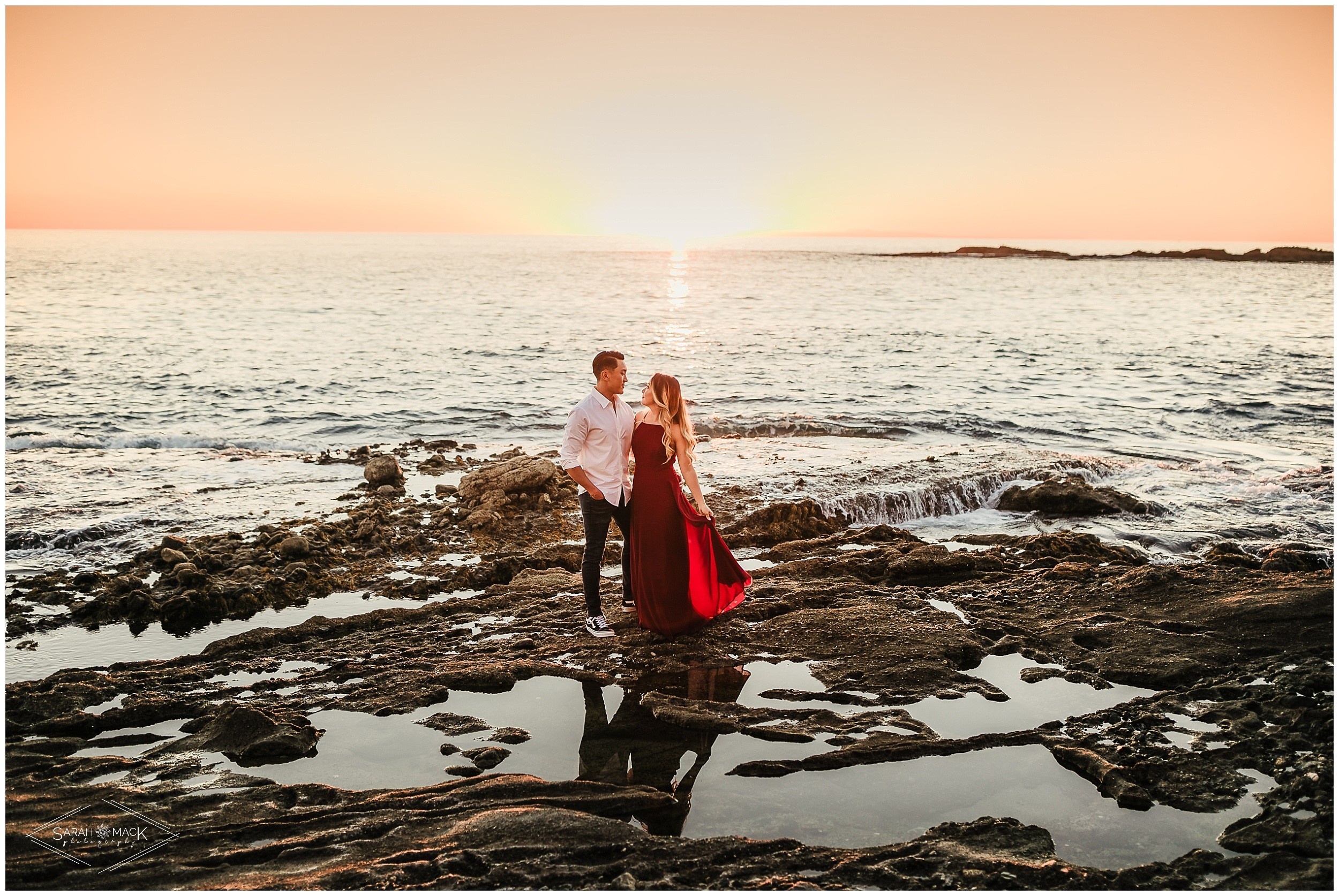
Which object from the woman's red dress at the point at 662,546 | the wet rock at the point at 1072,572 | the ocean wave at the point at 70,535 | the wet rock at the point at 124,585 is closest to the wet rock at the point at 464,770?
the woman's red dress at the point at 662,546

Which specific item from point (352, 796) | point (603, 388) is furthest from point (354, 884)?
point (603, 388)

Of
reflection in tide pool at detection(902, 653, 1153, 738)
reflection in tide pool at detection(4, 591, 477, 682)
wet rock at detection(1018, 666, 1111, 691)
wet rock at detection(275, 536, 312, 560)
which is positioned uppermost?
wet rock at detection(275, 536, 312, 560)

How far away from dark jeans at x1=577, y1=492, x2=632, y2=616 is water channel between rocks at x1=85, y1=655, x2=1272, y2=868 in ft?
3.31

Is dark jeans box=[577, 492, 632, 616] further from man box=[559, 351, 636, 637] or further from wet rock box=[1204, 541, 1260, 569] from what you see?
wet rock box=[1204, 541, 1260, 569]

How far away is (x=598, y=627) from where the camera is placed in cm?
718

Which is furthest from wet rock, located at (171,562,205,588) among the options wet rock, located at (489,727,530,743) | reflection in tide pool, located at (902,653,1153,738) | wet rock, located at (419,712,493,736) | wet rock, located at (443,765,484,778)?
reflection in tide pool, located at (902,653,1153,738)

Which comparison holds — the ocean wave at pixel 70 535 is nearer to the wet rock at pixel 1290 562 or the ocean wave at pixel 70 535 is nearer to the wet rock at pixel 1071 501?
the wet rock at pixel 1071 501

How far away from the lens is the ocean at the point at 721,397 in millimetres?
11695

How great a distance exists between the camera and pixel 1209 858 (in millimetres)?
4129

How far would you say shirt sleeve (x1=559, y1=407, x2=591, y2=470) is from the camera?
690 cm

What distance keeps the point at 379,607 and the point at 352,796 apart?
11.0 feet

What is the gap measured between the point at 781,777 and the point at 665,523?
2.58 meters

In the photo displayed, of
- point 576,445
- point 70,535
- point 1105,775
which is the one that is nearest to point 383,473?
point 70,535

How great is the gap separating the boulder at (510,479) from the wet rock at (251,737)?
5.77 meters
